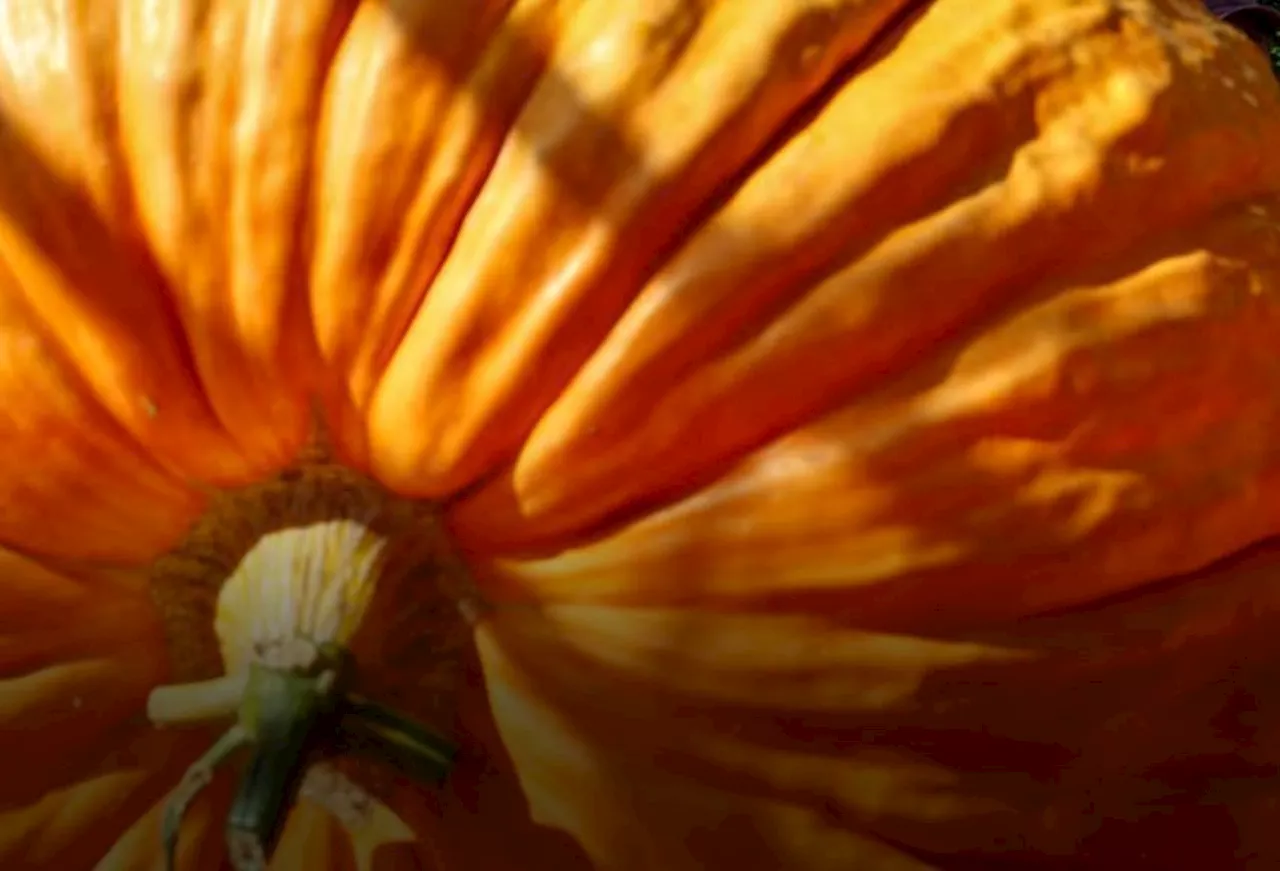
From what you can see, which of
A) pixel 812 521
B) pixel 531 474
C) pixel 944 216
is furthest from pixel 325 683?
pixel 944 216

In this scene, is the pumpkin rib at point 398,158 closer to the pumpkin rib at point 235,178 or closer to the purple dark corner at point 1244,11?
the pumpkin rib at point 235,178

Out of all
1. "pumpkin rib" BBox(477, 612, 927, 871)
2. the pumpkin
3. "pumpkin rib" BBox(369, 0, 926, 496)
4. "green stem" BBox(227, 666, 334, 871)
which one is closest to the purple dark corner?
the pumpkin

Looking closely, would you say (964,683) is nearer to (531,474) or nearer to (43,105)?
(531,474)

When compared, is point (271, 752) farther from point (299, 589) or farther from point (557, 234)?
point (557, 234)

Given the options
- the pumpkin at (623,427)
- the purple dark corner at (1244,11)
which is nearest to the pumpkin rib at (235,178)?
the pumpkin at (623,427)

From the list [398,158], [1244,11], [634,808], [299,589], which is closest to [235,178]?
[398,158]
